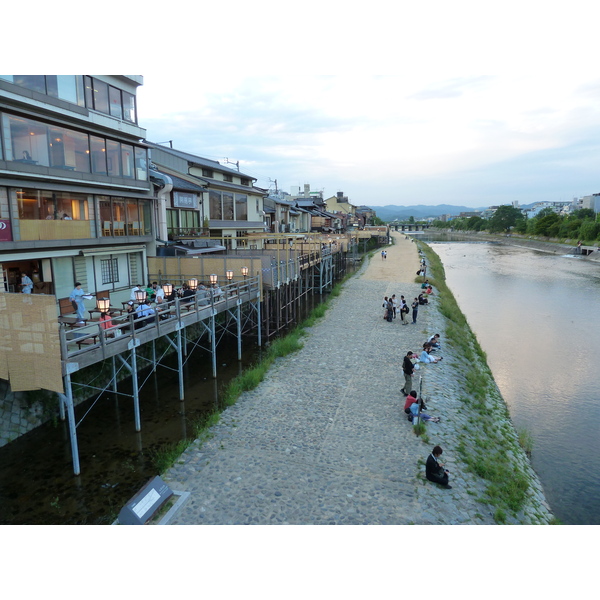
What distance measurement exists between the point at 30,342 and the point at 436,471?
9805mm

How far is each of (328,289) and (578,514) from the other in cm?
2975

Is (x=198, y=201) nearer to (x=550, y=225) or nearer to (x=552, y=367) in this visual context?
(x=552, y=367)

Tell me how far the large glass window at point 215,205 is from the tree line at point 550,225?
76.9 metres

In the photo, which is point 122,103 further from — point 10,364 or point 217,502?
point 217,502

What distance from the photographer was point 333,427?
38.9 feet

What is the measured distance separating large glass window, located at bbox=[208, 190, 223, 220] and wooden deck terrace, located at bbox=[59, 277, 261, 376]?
12.7 m

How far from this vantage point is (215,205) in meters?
30.5

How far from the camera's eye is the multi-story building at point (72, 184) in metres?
13.3

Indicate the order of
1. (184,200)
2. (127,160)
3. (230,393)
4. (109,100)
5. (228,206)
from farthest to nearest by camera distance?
(228,206)
(184,200)
(127,160)
(109,100)
(230,393)

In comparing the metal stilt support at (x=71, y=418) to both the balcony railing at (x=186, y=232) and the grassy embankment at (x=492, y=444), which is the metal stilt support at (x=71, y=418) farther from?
the balcony railing at (x=186, y=232)

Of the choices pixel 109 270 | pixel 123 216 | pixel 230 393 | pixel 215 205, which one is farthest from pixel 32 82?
pixel 215 205

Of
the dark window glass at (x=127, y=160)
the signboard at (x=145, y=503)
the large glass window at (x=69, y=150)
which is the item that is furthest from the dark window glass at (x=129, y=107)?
the signboard at (x=145, y=503)

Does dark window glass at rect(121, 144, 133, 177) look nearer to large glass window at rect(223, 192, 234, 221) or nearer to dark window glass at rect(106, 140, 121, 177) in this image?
dark window glass at rect(106, 140, 121, 177)

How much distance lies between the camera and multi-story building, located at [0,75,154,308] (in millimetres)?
13336
